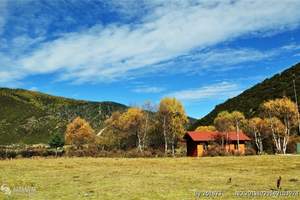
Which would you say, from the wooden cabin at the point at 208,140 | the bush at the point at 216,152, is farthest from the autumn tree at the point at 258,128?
the bush at the point at 216,152

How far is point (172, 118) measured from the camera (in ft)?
400

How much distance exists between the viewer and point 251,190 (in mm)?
27125

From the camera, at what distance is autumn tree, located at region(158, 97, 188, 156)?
121m

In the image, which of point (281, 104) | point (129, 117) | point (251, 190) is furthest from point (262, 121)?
point (251, 190)

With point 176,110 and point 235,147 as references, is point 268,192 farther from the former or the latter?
point 176,110

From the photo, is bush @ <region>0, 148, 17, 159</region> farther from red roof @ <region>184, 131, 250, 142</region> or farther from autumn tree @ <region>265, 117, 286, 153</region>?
autumn tree @ <region>265, 117, 286, 153</region>

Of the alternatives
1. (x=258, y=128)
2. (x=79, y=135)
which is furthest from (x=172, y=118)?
(x=79, y=135)

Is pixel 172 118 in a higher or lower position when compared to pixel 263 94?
lower

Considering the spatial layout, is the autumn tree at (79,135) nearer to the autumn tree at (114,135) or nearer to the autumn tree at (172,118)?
the autumn tree at (114,135)

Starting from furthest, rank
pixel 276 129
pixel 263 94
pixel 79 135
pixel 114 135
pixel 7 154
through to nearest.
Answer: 1. pixel 263 94
2. pixel 79 135
3. pixel 114 135
4. pixel 276 129
5. pixel 7 154

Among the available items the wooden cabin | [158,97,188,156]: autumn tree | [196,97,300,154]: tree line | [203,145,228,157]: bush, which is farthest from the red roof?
[203,145,228,157]: bush

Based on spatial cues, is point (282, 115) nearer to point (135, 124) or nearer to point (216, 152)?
point (216, 152)

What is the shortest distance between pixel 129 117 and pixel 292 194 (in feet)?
351

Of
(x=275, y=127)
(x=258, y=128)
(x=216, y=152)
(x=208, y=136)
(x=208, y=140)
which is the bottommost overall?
(x=216, y=152)
